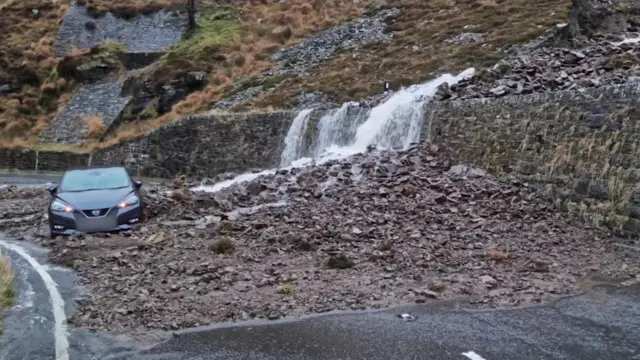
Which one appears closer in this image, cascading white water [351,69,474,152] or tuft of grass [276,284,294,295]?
tuft of grass [276,284,294,295]

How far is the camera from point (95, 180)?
13938 mm

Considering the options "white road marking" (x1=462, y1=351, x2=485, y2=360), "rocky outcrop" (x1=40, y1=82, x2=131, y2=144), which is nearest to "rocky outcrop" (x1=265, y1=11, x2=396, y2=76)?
"rocky outcrop" (x1=40, y1=82, x2=131, y2=144)

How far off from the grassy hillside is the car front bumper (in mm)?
15423

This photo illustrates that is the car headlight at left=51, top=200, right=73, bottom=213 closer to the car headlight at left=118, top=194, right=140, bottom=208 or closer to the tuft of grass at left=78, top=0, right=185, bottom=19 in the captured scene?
the car headlight at left=118, top=194, right=140, bottom=208

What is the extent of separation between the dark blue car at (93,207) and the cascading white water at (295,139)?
31.6 ft

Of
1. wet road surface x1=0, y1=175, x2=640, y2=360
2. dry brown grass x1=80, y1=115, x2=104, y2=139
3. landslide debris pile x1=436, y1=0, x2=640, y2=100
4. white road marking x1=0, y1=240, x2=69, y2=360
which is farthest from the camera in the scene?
dry brown grass x1=80, y1=115, x2=104, y2=139

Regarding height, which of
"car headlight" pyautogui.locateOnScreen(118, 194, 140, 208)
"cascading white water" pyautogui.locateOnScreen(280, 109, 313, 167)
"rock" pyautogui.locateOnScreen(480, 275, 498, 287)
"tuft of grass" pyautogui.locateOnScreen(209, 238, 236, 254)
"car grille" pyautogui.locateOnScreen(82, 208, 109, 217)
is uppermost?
"rock" pyautogui.locateOnScreen(480, 275, 498, 287)

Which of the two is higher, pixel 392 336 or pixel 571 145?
pixel 571 145

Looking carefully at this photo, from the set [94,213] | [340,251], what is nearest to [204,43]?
[94,213]

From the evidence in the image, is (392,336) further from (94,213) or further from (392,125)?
(392,125)

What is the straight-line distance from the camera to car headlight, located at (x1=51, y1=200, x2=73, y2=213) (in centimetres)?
1266

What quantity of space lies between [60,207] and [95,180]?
1326mm

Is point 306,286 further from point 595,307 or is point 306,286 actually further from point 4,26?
point 4,26

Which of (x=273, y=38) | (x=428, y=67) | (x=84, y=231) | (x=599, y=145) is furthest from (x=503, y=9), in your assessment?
(x=84, y=231)
